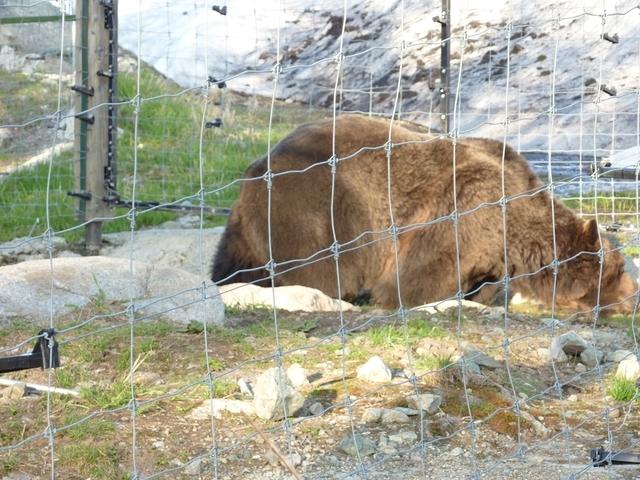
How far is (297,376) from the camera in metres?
5.27

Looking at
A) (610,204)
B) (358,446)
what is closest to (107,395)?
(358,446)

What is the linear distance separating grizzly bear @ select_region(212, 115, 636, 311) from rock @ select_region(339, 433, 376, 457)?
145 inches

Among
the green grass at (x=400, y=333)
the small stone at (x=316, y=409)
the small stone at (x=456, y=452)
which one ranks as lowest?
→ the small stone at (x=456, y=452)

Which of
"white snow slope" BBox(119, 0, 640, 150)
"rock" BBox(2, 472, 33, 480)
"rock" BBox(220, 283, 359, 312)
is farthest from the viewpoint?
"white snow slope" BBox(119, 0, 640, 150)

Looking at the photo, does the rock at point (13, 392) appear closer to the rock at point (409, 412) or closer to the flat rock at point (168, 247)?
the rock at point (409, 412)

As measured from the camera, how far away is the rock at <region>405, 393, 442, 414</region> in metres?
5.09

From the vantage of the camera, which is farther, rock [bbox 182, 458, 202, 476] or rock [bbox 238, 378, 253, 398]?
rock [bbox 238, 378, 253, 398]

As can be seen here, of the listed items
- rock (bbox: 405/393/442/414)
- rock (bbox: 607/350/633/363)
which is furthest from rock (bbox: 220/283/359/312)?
rock (bbox: 405/393/442/414)

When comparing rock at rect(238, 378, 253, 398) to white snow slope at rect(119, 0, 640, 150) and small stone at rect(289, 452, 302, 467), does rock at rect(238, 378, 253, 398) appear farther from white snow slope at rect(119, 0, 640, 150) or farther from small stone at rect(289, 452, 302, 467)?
white snow slope at rect(119, 0, 640, 150)

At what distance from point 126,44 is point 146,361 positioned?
1083 centimetres

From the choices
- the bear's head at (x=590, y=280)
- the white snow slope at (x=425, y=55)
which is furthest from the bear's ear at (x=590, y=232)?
the white snow slope at (x=425, y=55)

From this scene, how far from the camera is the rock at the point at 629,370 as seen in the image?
5.93 m

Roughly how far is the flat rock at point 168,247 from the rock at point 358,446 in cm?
495

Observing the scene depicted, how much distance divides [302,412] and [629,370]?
1981 millimetres
